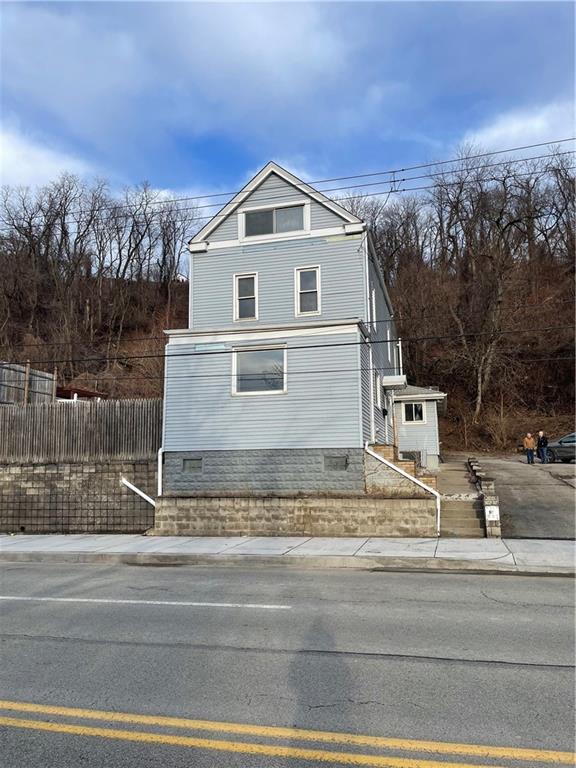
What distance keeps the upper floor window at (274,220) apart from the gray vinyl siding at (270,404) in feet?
13.9

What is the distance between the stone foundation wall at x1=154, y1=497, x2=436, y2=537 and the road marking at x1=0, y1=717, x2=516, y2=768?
11129 millimetres

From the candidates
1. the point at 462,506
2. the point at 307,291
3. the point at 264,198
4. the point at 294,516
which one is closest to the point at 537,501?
the point at 462,506

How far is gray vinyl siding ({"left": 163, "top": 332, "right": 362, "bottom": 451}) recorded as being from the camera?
1586cm

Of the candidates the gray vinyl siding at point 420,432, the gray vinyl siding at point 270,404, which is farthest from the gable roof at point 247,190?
the gray vinyl siding at point 420,432

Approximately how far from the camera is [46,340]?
147ft

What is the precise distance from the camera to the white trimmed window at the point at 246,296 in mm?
18438

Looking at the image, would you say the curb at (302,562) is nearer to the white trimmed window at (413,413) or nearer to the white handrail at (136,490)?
the white handrail at (136,490)

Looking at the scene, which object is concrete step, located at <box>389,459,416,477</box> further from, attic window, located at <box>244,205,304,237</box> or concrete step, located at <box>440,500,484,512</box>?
attic window, located at <box>244,205,304,237</box>

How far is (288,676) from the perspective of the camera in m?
4.93

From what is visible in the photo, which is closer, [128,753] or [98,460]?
[128,753]

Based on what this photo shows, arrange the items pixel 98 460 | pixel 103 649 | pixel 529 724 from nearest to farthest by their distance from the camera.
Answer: pixel 529 724 < pixel 103 649 < pixel 98 460

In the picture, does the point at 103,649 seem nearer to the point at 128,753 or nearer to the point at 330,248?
the point at 128,753

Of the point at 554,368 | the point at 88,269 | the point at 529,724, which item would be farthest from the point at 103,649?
the point at 88,269

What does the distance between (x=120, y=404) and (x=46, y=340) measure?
100 feet
